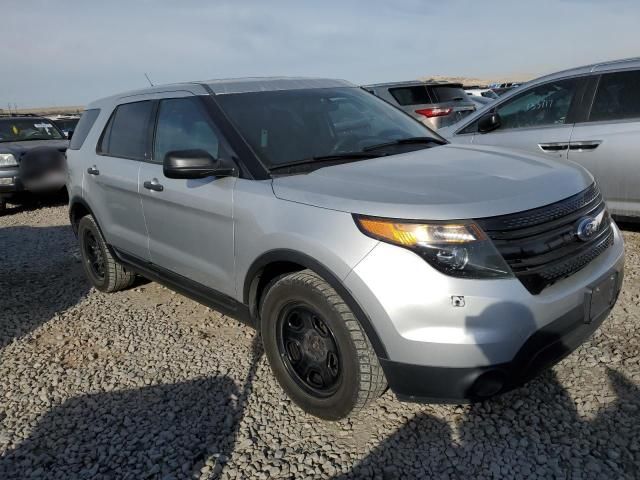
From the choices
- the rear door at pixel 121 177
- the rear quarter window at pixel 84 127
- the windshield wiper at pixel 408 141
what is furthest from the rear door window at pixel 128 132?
the windshield wiper at pixel 408 141

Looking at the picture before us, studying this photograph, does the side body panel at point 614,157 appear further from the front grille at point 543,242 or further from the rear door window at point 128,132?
the rear door window at point 128,132

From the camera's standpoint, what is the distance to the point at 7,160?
9.08 m

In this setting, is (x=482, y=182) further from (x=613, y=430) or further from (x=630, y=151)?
(x=630, y=151)

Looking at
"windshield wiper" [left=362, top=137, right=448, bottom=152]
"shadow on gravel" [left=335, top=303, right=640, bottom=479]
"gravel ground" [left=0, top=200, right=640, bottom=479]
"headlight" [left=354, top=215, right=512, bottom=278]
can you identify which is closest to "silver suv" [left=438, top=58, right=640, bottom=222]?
"gravel ground" [left=0, top=200, right=640, bottom=479]

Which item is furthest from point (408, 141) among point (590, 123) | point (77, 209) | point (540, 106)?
point (77, 209)

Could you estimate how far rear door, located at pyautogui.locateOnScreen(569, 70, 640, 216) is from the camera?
14.9 feet

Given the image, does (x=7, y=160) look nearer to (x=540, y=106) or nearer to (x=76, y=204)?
(x=76, y=204)

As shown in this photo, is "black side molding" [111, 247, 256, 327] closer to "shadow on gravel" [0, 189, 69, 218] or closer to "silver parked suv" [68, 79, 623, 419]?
"silver parked suv" [68, 79, 623, 419]

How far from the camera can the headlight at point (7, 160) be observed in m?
9.04

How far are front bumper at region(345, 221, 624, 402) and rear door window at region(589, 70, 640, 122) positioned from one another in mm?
3069

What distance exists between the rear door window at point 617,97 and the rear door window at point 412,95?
423 centimetres

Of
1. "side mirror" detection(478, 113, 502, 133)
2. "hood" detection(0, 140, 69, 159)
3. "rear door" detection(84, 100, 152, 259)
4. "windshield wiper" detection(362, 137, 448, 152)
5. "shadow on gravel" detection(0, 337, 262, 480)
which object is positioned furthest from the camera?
"hood" detection(0, 140, 69, 159)

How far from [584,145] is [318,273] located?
341cm

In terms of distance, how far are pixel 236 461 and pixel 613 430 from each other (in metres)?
1.74
